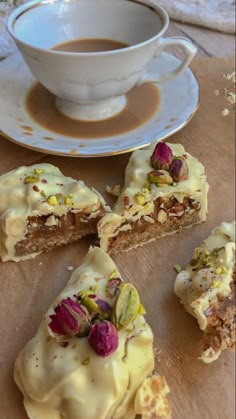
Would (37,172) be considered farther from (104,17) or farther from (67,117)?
(104,17)

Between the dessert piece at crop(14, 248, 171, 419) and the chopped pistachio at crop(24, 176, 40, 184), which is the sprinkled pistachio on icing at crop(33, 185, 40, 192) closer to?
the chopped pistachio at crop(24, 176, 40, 184)

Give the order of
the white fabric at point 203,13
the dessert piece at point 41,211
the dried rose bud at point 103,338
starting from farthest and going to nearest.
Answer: the white fabric at point 203,13, the dessert piece at point 41,211, the dried rose bud at point 103,338

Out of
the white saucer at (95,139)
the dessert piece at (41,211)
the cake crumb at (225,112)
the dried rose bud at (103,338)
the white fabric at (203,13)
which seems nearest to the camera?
the dried rose bud at (103,338)

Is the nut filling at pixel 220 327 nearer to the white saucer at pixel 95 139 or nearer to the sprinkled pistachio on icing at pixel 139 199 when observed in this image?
the sprinkled pistachio on icing at pixel 139 199

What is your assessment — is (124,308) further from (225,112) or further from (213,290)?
(225,112)

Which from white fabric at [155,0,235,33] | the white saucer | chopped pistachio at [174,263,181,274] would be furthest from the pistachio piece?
white fabric at [155,0,235,33]

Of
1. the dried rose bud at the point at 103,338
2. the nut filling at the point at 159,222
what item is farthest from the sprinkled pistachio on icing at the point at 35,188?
the dried rose bud at the point at 103,338
